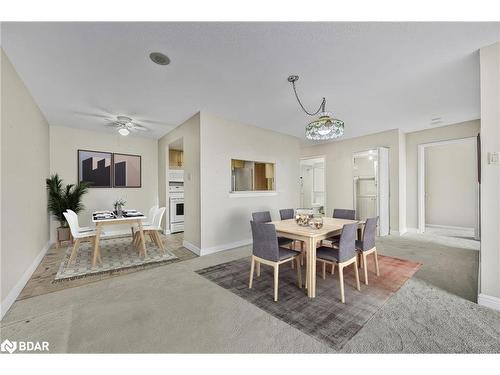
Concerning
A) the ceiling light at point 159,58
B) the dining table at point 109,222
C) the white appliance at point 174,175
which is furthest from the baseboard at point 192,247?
the ceiling light at point 159,58

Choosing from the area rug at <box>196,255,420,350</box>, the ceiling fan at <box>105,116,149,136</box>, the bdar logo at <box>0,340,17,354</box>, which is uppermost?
the ceiling fan at <box>105,116,149,136</box>

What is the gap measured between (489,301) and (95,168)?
667 centimetres

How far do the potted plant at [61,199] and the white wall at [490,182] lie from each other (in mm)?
6255

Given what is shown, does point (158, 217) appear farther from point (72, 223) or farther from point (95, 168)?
point (95, 168)

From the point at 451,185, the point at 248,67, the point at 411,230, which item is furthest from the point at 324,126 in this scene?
the point at 451,185

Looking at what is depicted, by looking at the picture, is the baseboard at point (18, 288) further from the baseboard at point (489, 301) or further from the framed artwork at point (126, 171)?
the baseboard at point (489, 301)

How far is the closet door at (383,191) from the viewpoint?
486 centimetres

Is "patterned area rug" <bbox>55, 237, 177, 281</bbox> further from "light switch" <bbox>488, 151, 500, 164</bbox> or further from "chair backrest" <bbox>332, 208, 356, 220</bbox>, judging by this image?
"light switch" <bbox>488, 151, 500, 164</bbox>

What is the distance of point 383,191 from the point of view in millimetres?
4906

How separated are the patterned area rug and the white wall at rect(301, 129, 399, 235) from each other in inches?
178

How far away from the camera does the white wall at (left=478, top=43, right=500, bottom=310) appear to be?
6.44 feet

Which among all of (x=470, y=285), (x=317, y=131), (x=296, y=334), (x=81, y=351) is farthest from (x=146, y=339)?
(x=470, y=285)

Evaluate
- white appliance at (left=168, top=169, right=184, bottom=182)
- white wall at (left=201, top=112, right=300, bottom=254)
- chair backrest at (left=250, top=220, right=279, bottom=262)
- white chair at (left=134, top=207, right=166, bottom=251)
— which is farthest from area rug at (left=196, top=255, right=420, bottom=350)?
white appliance at (left=168, top=169, right=184, bottom=182)
